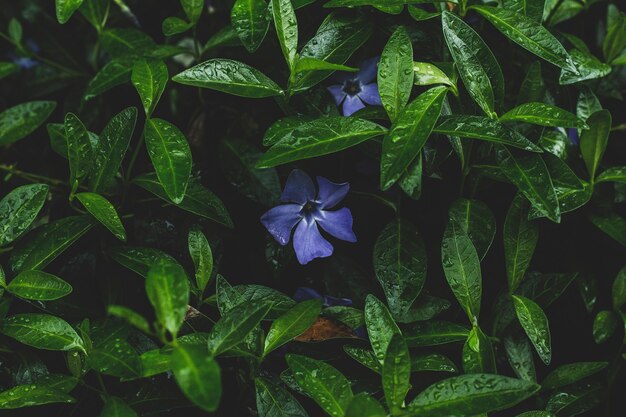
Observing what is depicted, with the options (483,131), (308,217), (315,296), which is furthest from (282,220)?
(483,131)

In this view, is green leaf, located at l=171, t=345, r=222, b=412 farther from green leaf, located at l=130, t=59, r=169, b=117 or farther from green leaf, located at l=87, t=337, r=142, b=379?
green leaf, located at l=130, t=59, r=169, b=117

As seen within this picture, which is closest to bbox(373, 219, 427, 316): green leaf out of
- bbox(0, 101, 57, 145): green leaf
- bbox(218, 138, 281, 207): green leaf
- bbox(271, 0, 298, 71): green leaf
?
bbox(218, 138, 281, 207): green leaf

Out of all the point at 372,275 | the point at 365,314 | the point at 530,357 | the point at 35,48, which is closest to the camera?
the point at 365,314

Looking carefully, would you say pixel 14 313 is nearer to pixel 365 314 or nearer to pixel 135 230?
pixel 135 230

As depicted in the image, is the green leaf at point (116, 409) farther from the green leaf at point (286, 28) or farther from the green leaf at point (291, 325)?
the green leaf at point (286, 28)

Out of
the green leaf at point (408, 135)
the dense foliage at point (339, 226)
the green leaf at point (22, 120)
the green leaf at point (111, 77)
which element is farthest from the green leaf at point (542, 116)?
the green leaf at point (22, 120)

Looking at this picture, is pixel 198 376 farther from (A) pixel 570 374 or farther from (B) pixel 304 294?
(A) pixel 570 374

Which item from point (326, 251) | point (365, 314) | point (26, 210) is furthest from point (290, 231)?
point (26, 210)
